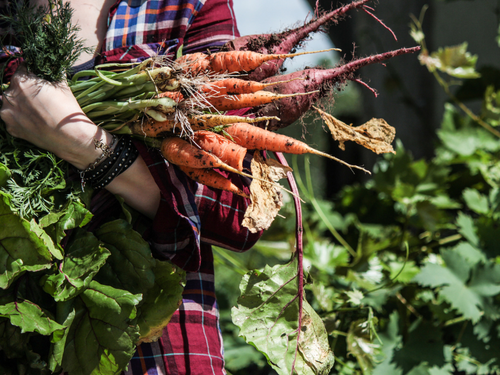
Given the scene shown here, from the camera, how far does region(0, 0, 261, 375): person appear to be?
511 mm

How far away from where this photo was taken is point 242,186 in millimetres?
600

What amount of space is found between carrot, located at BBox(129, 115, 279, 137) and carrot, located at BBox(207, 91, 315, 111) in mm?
32

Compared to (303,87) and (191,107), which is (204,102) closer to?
(191,107)

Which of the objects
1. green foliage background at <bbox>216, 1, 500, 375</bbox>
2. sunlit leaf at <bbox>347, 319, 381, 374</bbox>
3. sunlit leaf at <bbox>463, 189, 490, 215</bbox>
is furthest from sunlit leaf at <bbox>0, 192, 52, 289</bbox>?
sunlit leaf at <bbox>463, 189, 490, 215</bbox>

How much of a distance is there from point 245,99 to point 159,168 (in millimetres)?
152

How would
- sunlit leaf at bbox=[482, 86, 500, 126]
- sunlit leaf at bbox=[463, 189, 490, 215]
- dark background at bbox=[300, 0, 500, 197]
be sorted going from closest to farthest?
sunlit leaf at bbox=[463, 189, 490, 215] < sunlit leaf at bbox=[482, 86, 500, 126] < dark background at bbox=[300, 0, 500, 197]

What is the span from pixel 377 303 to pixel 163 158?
841mm

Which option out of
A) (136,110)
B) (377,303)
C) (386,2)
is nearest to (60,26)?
(136,110)

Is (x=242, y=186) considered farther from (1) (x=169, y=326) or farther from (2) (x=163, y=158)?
(1) (x=169, y=326)

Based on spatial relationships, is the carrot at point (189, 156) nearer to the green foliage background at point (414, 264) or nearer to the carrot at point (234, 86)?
the carrot at point (234, 86)

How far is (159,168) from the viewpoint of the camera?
56 cm

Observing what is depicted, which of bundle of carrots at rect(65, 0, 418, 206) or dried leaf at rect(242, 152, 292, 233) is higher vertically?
bundle of carrots at rect(65, 0, 418, 206)

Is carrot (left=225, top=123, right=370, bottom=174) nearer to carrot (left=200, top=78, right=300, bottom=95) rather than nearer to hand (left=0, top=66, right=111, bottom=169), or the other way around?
carrot (left=200, top=78, right=300, bottom=95)

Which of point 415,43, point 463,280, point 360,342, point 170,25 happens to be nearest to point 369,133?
point 170,25
